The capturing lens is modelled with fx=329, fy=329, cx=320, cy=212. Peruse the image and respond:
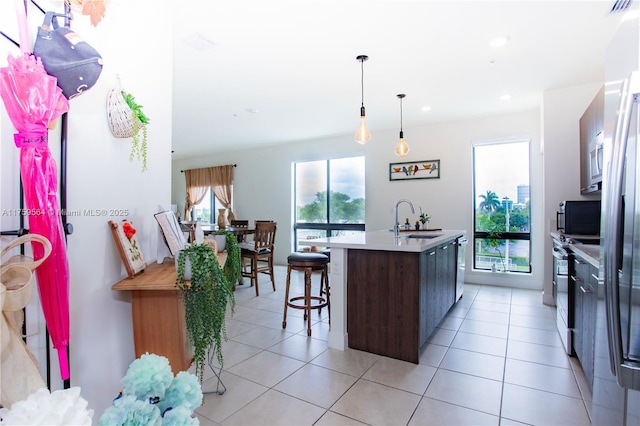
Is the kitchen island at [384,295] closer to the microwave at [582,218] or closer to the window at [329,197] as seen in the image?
the microwave at [582,218]

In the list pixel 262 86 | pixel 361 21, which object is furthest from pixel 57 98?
pixel 262 86

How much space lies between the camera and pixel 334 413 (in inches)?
74.9

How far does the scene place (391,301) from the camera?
262 cm

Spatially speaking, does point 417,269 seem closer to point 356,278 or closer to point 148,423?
point 356,278

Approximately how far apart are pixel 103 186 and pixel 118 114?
32cm

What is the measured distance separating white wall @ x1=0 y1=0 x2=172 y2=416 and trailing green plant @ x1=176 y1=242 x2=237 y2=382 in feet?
1.14

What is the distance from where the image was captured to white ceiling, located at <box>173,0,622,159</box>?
7.95ft

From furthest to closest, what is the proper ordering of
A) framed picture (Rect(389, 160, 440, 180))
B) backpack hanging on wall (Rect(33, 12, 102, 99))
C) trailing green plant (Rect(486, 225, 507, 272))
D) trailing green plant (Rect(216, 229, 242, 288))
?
framed picture (Rect(389, 160, 440, 180)), trailing green plant (Rect(486, 225, 507, 272)), trailing green plant (Rect(216, 229, 242, 288)), backpack hanging on wall (Rect(33, 12, 102, 99))

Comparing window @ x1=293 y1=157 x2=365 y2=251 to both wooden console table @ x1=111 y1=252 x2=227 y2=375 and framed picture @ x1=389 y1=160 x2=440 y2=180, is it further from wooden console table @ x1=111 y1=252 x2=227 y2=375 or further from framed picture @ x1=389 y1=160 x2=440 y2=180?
wooden console table @ x1=111 y1=252 x2=227 y2=375

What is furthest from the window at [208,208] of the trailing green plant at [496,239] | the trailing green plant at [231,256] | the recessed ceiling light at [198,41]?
Answer: the trailing green plant at [231,256]

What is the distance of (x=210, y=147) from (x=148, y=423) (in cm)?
739

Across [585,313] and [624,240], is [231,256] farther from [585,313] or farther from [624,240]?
[585,313]

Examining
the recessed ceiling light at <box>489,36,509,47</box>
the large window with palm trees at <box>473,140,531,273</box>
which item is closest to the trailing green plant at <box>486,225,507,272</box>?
the large window with palm trees at <box>473,140,531,273</box>

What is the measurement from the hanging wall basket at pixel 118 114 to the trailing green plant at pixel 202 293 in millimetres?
607
